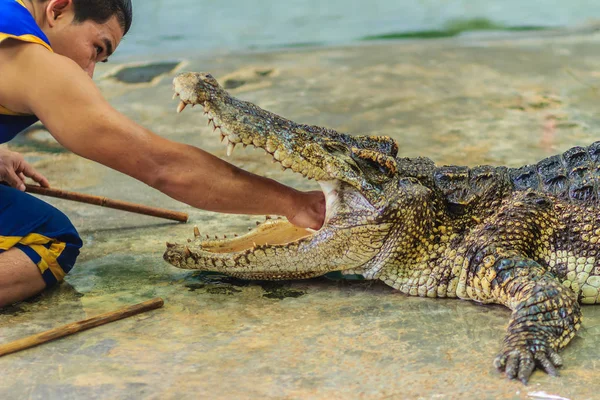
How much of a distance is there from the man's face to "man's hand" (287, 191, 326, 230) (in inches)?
43.0

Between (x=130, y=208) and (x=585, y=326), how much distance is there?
101 inches

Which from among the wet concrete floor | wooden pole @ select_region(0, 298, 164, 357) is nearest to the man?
the wet concrete floor

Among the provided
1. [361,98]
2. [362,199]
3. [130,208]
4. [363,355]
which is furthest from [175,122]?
[363,355]

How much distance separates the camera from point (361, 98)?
7.29 meters

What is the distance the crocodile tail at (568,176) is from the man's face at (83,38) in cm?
192

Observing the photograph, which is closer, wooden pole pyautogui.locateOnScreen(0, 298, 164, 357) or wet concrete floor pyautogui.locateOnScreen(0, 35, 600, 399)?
wet concrete floor pyautogui.locateOnScreen(0, 35, 600, 399)

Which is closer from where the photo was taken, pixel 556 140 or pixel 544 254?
pixel 544 254

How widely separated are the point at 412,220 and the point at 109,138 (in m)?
1.34

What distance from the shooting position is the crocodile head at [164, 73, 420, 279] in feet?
10.9

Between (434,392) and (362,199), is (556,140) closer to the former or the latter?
(362,199)

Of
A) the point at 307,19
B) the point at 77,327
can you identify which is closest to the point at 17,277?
the point at 77,327

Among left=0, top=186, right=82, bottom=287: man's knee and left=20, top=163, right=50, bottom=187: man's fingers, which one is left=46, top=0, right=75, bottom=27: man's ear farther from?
left=20, top=163, right=50, bottom=187: man's fingers

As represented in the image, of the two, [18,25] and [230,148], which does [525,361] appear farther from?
[18,25]

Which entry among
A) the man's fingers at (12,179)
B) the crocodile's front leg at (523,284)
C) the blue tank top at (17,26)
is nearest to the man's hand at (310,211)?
the crocodile's front leg at (523,284)
